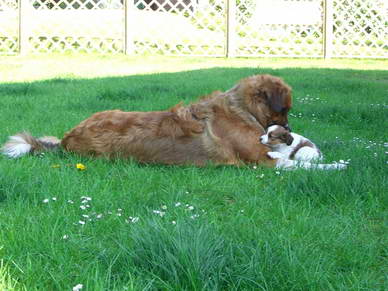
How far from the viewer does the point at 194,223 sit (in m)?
2.33

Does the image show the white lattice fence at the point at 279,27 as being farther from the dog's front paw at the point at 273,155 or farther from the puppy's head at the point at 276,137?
the dog's front paw at the point at 273,155

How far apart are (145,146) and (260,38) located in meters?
12.3

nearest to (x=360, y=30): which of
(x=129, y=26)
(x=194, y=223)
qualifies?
(x=129, y=26)

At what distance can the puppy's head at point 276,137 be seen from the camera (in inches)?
170

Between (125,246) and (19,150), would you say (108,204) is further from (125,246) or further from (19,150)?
(19,150)

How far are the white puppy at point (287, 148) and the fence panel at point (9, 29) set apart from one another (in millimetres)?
11590

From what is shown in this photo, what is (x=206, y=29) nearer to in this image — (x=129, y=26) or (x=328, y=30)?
(x=129, y=26)

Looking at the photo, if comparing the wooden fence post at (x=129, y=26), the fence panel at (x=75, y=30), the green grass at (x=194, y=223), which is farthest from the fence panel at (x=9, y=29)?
the green grass at (x=194, y=223)

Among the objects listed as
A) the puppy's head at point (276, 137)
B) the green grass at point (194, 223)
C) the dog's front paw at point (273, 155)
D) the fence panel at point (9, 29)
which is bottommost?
the green grass at point (194, 223)

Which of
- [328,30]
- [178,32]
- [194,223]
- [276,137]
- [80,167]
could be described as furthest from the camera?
[178,32]

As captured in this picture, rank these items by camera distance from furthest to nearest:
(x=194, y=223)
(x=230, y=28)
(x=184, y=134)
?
1. (x=230, y=28)
2. (x=184, y=134)
3. (x=194, y=223)

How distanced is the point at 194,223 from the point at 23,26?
13.2 metres

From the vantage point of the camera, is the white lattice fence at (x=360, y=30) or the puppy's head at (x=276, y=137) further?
the white lattice fence at (x=360, y=30)

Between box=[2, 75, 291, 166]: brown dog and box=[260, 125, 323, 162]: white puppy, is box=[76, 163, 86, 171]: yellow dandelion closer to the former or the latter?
box=[2, 75, 291, 166]: brown dog
